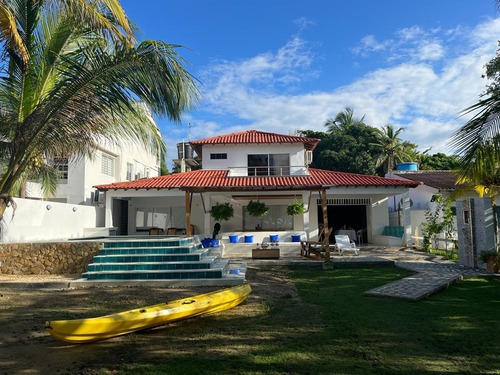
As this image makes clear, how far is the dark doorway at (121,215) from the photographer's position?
2144 cm

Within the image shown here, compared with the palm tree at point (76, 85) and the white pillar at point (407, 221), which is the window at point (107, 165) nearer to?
the palm tree at point (76, 85)

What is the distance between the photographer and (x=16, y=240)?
12180 mm

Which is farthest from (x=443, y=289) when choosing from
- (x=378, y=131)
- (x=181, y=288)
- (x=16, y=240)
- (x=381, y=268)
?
(x=378, y=131)

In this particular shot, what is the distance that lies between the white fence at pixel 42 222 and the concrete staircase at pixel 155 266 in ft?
11.8

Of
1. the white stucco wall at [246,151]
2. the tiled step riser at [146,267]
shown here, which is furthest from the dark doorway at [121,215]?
the tiled step riser at [146,267]

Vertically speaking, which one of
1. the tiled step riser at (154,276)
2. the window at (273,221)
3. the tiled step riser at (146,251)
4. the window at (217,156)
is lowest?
the tiled step riser at (154,276)

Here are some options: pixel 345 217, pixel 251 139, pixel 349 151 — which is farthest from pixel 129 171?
pixel 349 151

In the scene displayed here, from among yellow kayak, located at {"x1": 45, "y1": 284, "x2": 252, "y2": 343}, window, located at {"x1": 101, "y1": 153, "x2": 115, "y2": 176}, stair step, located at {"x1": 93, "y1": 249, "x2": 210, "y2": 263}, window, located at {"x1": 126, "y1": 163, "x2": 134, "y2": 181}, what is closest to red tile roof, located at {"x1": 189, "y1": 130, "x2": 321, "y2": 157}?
window, located at {"x1": 101, "y1": 153, "x2": 115, "y2": 176}

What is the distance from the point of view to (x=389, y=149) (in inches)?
1577

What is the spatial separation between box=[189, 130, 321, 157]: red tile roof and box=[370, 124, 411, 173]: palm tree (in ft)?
68.2

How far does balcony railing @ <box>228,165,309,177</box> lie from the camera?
20.8m

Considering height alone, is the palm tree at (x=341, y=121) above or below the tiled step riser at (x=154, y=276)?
above

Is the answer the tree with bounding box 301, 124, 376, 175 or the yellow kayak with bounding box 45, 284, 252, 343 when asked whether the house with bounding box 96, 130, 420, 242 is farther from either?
the tree with bounding box 301, 124, 376, 175

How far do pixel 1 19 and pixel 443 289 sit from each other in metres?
11.0
